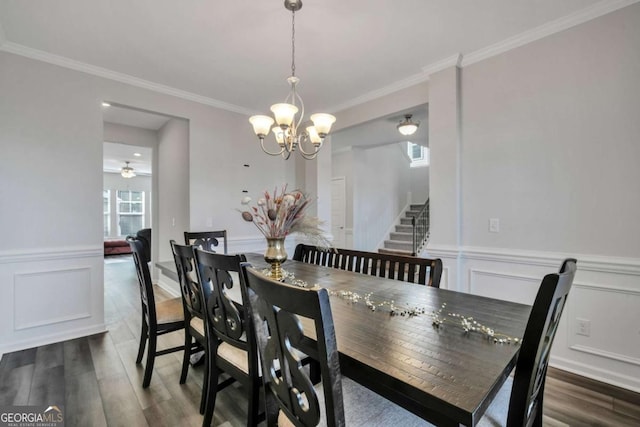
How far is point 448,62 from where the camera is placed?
2771 millimetres

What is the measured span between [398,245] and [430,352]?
607cm

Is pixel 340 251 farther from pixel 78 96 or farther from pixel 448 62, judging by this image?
pixel 78 96

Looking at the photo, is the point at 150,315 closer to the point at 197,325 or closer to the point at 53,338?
the point at 197,325

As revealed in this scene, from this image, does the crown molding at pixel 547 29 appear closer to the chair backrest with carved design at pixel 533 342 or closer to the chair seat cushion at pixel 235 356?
the chair backrest with carved design at pixel 533 342

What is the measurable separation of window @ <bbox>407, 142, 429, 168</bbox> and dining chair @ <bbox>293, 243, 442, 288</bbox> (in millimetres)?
6260

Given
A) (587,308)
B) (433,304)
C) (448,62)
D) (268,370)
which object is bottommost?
(587,308)

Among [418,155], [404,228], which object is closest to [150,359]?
[404,228]

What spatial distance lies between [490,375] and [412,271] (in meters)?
1.21

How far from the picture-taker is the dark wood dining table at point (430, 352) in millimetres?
789

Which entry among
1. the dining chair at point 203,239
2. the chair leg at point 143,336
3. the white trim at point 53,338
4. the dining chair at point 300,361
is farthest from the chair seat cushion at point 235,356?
the white trim at point 53,338

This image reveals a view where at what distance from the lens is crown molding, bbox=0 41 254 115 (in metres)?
2.60

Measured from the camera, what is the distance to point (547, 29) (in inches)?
90.2

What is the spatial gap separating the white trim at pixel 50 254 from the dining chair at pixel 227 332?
217 centimetres

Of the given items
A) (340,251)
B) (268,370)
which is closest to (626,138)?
(340,251)
